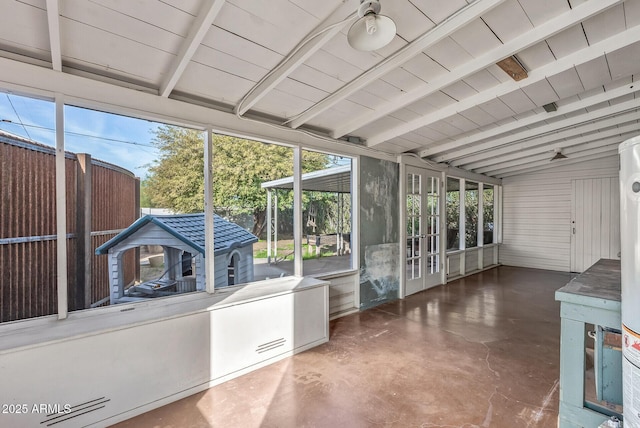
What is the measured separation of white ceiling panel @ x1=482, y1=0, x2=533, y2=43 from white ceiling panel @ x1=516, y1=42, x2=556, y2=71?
0.37 m

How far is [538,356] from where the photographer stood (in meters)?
2.76

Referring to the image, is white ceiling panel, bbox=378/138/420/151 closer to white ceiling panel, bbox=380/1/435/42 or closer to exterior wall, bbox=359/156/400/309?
exterior wall, bbox=359/156/400/309

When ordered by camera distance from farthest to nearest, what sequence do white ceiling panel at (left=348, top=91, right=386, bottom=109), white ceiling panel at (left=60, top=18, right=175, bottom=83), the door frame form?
the door frame → white ceiling panel at (left=348, top=91, right=386, bottom=109) → white ceiling panel at (left=60, top=18, right=175, bottom=83)

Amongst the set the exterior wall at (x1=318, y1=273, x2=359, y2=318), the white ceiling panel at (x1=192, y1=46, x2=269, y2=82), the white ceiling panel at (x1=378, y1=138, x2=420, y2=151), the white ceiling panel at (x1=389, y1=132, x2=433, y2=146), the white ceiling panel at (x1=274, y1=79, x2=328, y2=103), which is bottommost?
the exterior wall at (x1=318, y1=273, x2=359, y2=318)

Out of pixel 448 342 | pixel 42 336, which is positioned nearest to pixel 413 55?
pixel 448 342

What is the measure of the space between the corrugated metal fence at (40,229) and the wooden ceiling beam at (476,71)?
2444 millimetres

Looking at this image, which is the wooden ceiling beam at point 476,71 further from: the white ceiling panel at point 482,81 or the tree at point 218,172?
the tree at point 218,172

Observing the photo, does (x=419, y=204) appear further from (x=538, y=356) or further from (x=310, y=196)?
(x=538, y=356)

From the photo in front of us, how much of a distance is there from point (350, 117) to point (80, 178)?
2.46m

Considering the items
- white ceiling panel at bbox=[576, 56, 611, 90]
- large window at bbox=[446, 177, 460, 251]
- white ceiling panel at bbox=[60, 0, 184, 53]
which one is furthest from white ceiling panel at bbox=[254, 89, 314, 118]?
large window at bbox=[446, 177, 460, 251]

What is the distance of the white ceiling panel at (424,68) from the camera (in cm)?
222

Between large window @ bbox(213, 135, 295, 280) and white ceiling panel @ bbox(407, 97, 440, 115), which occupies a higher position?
white ceiling panel @ bbox(407, 97, 440, 115)

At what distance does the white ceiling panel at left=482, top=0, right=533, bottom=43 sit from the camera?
5.90ft

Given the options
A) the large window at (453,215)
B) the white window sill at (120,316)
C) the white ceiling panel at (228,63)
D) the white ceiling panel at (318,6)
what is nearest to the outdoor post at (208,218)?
the white window sill at (120,316)
